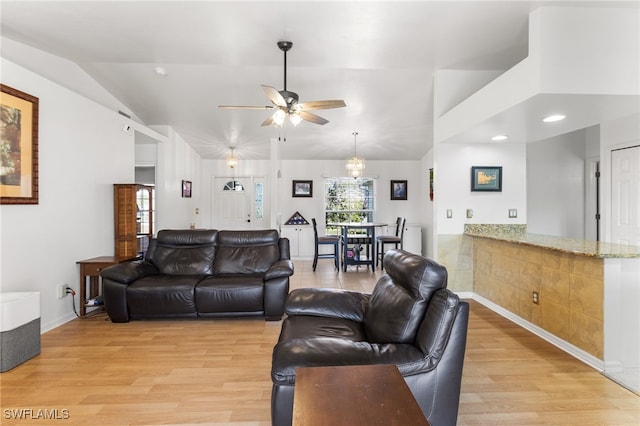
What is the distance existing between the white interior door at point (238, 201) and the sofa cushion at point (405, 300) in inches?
240

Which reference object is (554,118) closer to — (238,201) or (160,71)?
(160,71)

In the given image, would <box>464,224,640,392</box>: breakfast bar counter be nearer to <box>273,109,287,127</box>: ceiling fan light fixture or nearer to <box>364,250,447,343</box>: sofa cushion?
<box>364,250,447,343</box>: sofa cushion

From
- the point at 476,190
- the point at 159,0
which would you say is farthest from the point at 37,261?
the point at 476,190

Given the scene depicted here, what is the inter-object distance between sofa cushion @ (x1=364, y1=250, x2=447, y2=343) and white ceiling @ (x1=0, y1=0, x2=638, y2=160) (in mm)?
2075

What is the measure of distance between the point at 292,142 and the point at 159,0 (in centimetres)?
425

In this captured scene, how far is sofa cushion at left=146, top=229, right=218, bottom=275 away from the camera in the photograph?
3816 mm

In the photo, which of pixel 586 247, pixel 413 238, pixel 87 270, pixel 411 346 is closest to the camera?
pixel 411 346

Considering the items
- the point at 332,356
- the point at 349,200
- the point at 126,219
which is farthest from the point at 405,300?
the point at 349,200

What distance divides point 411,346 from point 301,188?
626 centimetres

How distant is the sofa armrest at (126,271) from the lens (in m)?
3.31

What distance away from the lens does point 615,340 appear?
2.42 metres

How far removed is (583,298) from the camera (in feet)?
8.47

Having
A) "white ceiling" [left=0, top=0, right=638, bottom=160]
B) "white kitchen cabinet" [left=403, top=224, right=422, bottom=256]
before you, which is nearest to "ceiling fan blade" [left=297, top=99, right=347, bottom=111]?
"white ceiling" [left=0, top=0, right=638, bottom=160]

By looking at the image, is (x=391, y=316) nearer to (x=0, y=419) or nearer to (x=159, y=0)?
(x=0, y=419)
